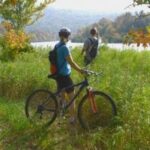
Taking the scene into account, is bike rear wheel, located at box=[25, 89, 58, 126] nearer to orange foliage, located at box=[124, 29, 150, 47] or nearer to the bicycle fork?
the bicycle fork

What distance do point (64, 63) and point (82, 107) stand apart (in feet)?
2.75

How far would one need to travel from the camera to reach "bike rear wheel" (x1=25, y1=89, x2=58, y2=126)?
29.9 ft

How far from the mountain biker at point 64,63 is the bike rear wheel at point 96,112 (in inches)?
10.2

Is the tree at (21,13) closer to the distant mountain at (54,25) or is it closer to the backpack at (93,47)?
the backpack at (93,47)

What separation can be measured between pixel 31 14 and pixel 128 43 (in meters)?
23.6

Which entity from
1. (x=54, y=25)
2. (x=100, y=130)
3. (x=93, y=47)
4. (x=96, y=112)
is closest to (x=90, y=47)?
(x=93, y=47)

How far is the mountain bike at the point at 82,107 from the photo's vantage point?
873 centimetres

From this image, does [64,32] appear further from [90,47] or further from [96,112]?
[90,47]

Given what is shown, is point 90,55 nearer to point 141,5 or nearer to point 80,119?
point 80,119

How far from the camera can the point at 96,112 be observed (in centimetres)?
885


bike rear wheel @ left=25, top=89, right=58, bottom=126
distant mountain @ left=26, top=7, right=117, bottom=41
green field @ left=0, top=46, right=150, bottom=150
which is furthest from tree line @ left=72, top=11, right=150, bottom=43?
distant mountain @ left=26, top=7, right=117, bottom=41

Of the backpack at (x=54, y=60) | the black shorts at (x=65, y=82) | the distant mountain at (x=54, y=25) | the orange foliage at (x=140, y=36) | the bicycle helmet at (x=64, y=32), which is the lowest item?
the distant mountain at (x=54, y=25)

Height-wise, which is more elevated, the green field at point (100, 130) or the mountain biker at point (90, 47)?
the mountain biker at point (90, 47)

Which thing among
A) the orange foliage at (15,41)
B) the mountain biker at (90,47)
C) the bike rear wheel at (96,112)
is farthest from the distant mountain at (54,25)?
the bike rear wheel at (96,112)
